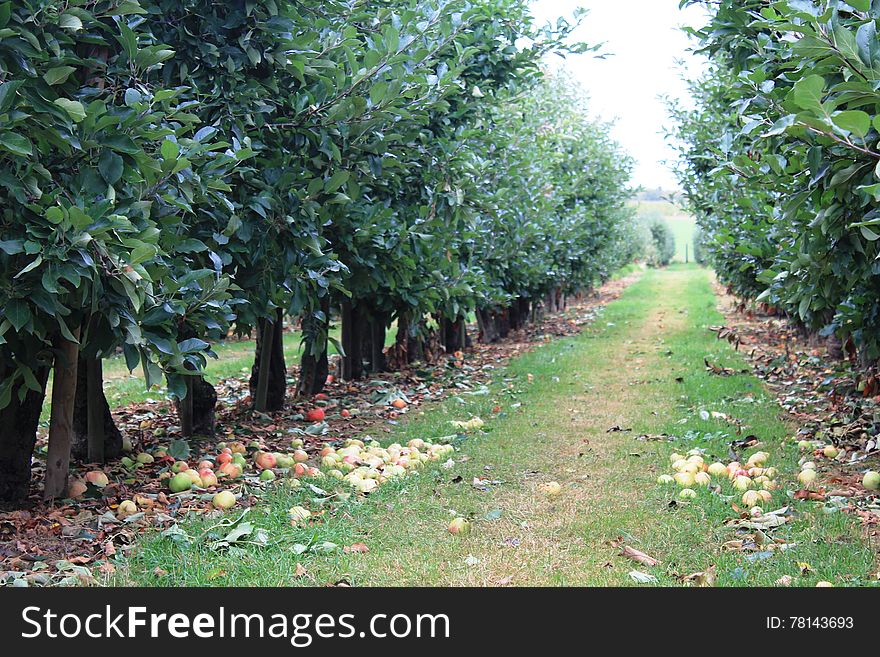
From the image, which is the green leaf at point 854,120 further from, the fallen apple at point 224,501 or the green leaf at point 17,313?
the fallen apple at point 224,501

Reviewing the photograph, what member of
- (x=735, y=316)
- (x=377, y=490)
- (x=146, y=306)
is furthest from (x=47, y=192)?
(x=735, y=316)

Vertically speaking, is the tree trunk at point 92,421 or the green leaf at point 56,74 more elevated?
the green leaf at point 56,74

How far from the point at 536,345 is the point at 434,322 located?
3.47 metres

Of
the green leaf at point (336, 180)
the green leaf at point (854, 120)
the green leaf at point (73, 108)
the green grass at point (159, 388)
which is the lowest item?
the green grass at point (159, 388)

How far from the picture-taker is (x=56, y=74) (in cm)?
385

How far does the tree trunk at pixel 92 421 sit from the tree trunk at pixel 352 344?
457cm

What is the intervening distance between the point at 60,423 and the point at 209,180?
191cm

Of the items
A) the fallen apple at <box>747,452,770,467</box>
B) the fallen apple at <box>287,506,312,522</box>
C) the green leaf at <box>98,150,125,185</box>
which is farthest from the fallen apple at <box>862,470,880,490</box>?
the green leaf at <box>98,150,125,185</box>

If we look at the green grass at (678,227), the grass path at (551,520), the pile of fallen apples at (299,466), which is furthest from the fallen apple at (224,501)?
the green grass at (678,227)

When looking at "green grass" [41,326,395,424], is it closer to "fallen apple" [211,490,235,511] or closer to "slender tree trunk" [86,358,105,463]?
"slender tree trunk" [86,358,105,463]

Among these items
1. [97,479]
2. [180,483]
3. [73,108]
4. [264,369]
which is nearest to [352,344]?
[264,369]

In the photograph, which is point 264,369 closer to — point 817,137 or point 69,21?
point 69,21

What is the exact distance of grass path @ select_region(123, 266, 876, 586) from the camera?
12.8 feet

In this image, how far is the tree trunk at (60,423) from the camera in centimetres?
491
